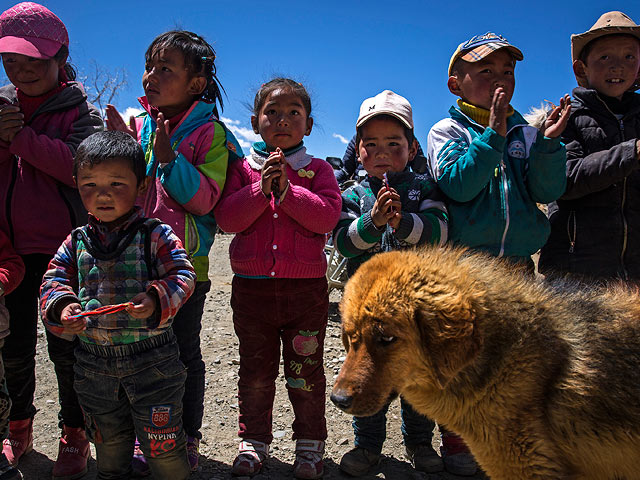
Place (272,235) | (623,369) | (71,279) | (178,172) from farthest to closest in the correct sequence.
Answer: (272,235)
(178,172)
(71,279)
(623,369)

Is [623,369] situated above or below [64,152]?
below

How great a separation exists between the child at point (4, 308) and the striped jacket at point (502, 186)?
303 cm

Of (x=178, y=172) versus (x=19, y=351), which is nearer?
(x=178, y=172)

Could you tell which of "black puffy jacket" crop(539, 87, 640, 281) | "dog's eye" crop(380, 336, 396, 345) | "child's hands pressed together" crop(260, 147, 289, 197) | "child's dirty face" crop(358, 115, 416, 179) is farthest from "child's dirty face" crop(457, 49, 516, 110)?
"dog's eye" crop(380, 336, 396, 345)

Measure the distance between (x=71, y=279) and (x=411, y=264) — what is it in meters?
2.06

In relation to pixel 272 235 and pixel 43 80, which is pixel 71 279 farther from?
pixel 43 80

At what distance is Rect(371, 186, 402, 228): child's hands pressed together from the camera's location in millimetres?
3348

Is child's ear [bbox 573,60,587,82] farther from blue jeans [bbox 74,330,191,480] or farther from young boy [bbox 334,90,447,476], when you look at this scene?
blue jeans [bbox 74,330,191,480]

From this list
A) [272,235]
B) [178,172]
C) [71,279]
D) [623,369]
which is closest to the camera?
[623,369]

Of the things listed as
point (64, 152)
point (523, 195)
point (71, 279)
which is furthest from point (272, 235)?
point (523, 195)

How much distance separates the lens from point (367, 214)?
355cm

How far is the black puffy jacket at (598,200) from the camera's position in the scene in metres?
4.01

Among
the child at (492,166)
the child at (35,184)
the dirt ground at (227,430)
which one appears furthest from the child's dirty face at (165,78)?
the dirt ground at (227,430)

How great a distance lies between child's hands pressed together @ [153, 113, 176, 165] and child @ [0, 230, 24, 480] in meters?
1.19
